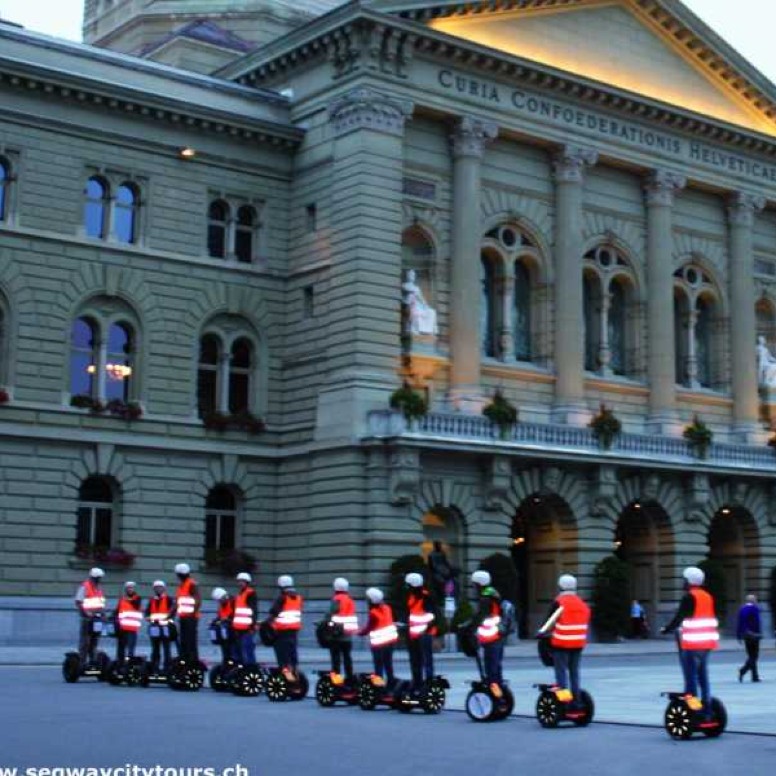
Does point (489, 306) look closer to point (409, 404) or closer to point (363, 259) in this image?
point (363, 259)

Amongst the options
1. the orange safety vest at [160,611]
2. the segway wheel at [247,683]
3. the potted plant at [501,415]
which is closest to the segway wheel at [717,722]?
the segway wheel at [247,683]

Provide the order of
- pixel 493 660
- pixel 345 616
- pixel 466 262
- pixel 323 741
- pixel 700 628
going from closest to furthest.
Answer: pixel 323 741 → pixel 700 628 → pixel 493 660 → pixel 345 616 → pixel 466 262

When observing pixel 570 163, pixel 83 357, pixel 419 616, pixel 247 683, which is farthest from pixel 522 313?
pixel 419 616

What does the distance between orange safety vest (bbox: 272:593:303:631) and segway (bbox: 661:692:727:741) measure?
24.4ft

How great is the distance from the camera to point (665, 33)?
5525 cm

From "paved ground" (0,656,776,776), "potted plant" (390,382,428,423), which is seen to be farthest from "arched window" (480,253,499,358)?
"paved ground" (0,656,776,776)

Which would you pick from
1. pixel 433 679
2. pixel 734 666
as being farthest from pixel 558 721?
pixel 734 666

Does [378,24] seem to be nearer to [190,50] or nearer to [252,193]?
[252,193]

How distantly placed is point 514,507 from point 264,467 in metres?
8.18

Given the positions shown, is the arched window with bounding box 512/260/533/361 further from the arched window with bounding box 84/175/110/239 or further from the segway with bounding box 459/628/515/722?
the segway with bounding box 459/628/515/722

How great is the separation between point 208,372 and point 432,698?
88.4 feet

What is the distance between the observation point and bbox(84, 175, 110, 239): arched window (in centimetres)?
4512

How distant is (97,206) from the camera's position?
45.4m

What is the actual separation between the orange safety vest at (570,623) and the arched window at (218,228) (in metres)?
30.0
